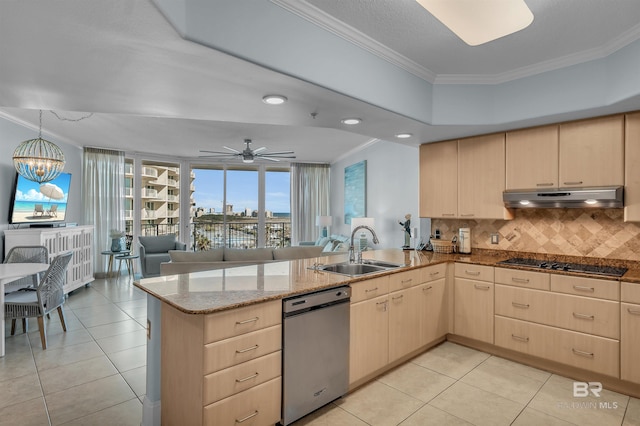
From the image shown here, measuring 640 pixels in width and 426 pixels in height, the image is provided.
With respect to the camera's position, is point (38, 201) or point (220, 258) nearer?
point (220, 258)

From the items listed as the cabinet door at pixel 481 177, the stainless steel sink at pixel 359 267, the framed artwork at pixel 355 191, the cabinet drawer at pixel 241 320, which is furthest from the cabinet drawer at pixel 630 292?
the framed artwork at pixel 355 191

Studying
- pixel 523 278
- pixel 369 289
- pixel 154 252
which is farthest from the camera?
pixel 154 252

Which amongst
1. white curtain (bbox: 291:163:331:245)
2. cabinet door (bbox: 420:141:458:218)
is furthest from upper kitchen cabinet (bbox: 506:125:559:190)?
white curtain (bbox: 291:163:331:245)

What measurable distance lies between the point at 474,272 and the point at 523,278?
0.41 m

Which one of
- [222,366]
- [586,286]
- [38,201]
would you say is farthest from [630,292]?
[38,201]

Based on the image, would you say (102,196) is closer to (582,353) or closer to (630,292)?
(582,353)

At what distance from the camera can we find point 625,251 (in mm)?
2875

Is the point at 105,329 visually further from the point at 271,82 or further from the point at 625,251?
the point at 625,251

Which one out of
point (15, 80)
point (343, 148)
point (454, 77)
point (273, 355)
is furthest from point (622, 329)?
point (343, 148)

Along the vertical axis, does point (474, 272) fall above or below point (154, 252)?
above

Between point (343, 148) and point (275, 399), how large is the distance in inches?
223

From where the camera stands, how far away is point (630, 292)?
2410 mm

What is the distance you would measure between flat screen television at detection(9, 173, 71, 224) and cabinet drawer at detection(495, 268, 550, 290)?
5.93 m

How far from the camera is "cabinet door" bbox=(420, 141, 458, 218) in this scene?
363cm
